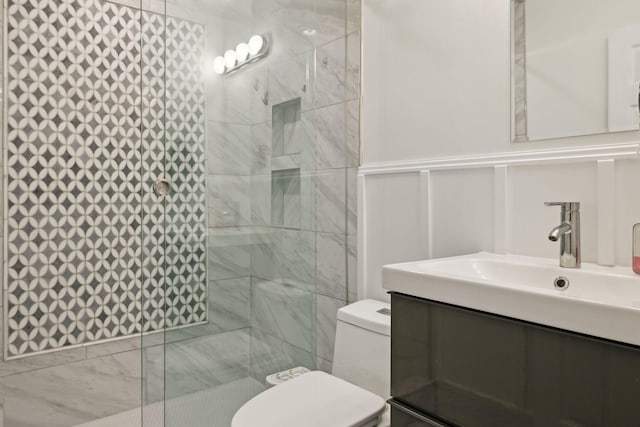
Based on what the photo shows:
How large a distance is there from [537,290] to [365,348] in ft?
2.51

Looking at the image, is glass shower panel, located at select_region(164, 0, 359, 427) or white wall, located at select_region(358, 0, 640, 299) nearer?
white wall, located at select_region(358, 0, 640, 299)

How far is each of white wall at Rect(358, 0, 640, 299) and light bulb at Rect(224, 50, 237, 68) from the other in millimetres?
577

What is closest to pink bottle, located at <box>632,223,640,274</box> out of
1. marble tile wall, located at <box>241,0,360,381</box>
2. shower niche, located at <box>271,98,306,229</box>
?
marble tile wall, located at <box>241,0,360,381</box>

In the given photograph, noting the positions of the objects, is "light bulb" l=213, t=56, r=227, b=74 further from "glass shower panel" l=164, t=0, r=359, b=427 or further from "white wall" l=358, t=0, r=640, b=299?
"white wall" l=358, t=0, r=640, b=299

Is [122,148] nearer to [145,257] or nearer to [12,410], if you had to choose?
[145,257]

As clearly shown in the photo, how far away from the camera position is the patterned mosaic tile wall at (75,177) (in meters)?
1.83

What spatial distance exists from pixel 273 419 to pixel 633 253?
1021 mm

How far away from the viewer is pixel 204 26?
1.44m

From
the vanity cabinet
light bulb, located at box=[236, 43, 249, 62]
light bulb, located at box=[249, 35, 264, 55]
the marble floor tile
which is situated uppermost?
light bulb, located at box=[249, 35, 264, 55]

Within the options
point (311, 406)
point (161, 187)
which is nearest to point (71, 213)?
point (161, 187)

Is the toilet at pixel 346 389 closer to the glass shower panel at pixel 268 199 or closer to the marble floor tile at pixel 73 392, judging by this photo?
the glass shower panel at pixel 268 199

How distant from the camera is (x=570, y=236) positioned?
3.51 ft

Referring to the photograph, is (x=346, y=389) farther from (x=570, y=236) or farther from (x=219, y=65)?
(x=219, y=65)

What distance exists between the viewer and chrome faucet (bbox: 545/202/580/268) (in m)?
1.06
